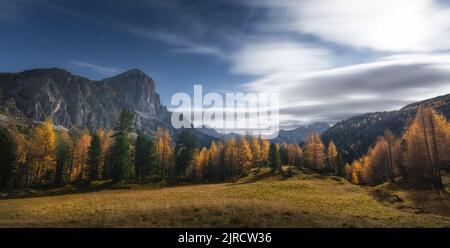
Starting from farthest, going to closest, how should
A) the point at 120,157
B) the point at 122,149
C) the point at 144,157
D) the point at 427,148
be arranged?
1. the point at 144,157
2. the point at 122,149
3. the point at 120,157
4. the point at 427,148

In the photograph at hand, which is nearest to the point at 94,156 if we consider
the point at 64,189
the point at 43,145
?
the point at 43,145

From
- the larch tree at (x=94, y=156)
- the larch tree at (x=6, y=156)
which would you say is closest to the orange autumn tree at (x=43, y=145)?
the larch tree at (x=6, y=156)

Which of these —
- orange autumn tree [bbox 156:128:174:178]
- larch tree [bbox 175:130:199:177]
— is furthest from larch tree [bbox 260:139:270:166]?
orange autumn tree [bbox 156:128:174:178]

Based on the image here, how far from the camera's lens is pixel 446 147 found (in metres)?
52.1

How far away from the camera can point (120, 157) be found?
6234 centimetres

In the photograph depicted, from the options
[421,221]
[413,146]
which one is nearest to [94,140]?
[421,221]

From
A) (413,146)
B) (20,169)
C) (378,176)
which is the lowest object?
(378,176)

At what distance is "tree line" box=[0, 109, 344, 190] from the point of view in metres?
60.4

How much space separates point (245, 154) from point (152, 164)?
94.2 feet

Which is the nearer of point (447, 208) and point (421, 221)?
point (421, 221)

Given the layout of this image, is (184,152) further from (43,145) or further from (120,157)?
(43,145)

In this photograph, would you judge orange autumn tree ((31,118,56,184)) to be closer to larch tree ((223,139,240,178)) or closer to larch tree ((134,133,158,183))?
larch tree ((134,133,158,183))

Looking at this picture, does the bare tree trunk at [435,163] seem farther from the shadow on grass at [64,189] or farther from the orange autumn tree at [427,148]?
the shadow on grass at [64,189]
